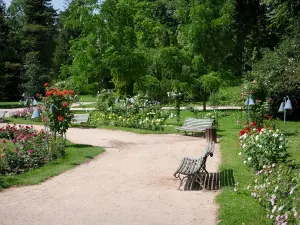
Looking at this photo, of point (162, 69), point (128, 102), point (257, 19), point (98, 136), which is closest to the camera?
point (98, 136)

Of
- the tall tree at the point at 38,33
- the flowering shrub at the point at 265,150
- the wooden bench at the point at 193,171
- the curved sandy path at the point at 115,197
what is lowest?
the curved sandy path at the point at 115,197

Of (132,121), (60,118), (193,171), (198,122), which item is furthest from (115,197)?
(132,121)

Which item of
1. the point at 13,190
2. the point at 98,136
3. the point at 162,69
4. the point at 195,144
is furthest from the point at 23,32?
the point at 13,190

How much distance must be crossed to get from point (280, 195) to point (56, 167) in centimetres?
649

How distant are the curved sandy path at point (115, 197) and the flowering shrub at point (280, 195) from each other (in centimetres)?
88

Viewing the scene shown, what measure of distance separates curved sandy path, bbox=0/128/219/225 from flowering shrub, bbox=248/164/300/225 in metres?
0.88

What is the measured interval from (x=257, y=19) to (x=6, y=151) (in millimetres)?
29335

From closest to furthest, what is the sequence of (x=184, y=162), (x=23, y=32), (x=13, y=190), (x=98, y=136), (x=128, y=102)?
(x=13, y=190), (x=184, y=162), (x=98, y=136), (x=128, y=102), (x=23, y=32)

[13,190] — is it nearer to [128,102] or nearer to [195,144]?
[195,144]

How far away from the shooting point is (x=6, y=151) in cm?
1034

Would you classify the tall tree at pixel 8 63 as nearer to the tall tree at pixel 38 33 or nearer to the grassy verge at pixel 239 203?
the tall tree at pixel 38 33

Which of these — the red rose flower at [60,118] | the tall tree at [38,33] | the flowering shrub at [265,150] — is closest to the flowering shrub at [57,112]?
the red rose flower at [60,118]

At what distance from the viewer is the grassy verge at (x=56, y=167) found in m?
9.16

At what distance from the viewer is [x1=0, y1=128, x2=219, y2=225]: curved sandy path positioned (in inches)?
259
